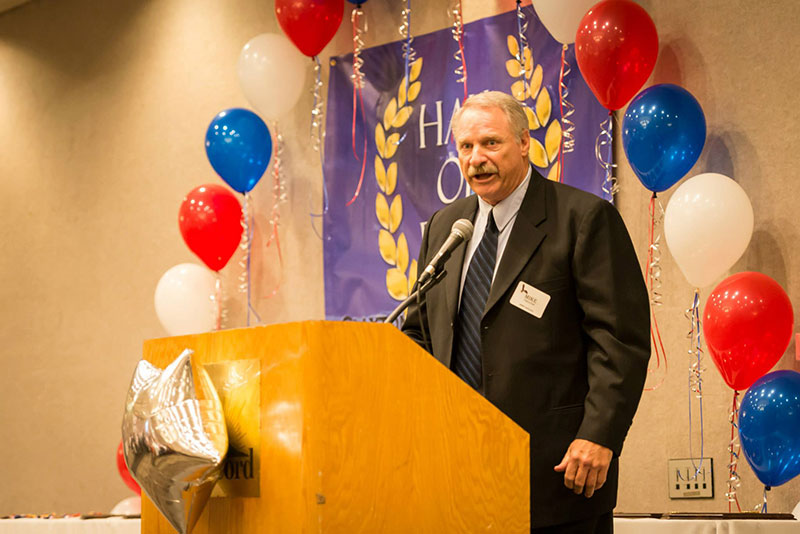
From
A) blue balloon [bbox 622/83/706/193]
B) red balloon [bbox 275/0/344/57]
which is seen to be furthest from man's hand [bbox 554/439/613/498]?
red balloon [bbox 275/0/344/57]

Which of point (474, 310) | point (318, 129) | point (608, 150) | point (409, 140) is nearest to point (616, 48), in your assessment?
point (608, 150)

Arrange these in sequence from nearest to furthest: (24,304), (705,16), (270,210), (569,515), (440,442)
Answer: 1. (440,442)
2. (569,515)
3. (705,16)
4. (270,210)
5. (24,304)

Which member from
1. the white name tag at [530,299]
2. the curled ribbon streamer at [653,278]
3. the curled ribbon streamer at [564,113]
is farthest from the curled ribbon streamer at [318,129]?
the white name tag at [530,299]

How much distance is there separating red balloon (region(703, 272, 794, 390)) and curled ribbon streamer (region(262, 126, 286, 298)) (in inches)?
93.3

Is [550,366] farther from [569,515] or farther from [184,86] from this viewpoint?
[184,86]

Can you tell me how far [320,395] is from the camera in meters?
1.65

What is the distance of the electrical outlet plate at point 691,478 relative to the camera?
3.76 meters

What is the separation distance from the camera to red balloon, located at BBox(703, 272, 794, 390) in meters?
3.33

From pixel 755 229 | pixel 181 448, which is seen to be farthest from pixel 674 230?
pixel 181 448

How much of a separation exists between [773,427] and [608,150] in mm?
1347

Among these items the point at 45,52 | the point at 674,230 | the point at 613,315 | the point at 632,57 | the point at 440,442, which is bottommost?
the point at 440,442

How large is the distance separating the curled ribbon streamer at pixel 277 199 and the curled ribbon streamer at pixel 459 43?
3.37 ft

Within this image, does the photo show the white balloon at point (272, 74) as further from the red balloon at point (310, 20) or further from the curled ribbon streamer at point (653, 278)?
the curled ribbon streamer at point (653, 278)

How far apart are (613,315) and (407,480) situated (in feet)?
2.23
